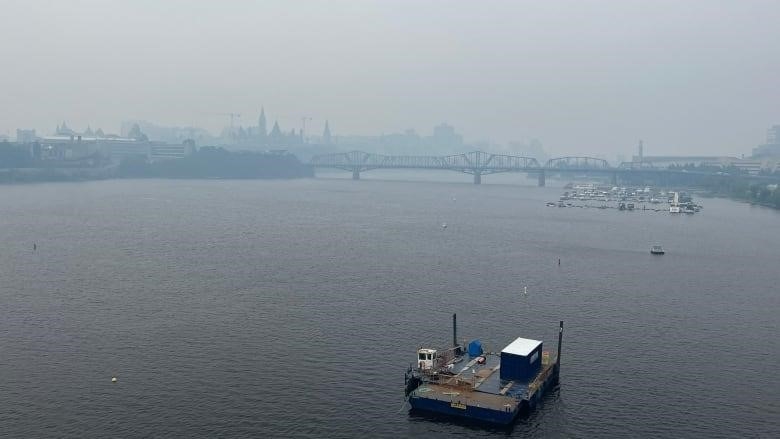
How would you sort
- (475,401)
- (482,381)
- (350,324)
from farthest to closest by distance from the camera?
(350,324), (482,381), (475,401)

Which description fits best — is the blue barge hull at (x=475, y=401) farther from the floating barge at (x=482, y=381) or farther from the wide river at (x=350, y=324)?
the wide river at (x=350, y=324)

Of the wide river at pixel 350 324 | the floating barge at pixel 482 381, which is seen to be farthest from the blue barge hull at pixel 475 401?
the wide river at pixel 350 324

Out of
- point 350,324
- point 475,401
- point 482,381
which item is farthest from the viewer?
point 350,324

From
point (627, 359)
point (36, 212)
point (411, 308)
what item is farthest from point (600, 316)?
point (36, 212)

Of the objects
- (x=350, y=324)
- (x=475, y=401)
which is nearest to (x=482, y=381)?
(x=475, y=401)

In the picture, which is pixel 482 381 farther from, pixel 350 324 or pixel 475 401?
Answer: pixel 350 324

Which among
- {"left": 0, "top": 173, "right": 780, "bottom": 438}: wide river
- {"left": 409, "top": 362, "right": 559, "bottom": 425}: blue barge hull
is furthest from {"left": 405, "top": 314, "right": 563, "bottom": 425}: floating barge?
{"left": 0, "top": 173, "right": 780, "bottom": 438}: wide river
